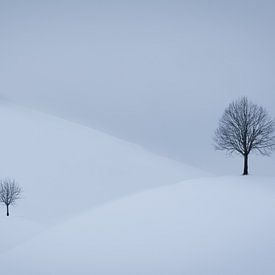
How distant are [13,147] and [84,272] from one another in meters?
75.3

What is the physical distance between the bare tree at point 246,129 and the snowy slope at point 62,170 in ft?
80.3

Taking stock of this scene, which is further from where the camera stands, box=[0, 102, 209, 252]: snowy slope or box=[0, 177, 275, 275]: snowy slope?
box=[0, 102, 209, 252]: snowy slope

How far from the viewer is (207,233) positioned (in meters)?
17.3

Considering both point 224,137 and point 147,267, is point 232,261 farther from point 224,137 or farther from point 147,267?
point 224,137

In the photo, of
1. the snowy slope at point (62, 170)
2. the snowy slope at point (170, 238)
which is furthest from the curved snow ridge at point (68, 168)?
the snowy slope at point (170, 238)

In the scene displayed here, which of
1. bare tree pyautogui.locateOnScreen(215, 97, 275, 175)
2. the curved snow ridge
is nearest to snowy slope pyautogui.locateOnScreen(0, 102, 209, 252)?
the curved snow ridge

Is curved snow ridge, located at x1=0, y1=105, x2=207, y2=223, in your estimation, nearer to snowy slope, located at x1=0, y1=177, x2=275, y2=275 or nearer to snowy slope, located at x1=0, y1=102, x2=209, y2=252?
snowy slope, located at x1=0, y1=102, x2=209, y2=252

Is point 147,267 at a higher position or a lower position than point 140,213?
lower

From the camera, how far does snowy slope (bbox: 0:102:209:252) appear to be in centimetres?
5106

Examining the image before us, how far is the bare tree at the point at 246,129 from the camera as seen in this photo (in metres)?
31.7

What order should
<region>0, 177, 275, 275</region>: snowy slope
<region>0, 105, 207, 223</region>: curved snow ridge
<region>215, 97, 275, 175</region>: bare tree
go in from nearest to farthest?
<region>0, 177, 275, 275</region>: snowy slope
<region>215, 97, 275, 175</region>: bare tree
<region>0, 105, 207, 223</region>: curved snow ridge

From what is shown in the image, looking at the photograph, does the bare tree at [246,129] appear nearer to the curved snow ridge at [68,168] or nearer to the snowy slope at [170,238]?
the snowy slope at [170,238]

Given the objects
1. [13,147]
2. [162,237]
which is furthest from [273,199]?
[13,147]

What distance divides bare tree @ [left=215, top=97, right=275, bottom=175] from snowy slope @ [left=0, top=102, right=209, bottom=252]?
24465 millimetres
